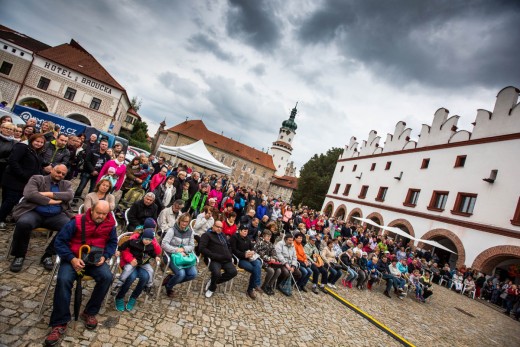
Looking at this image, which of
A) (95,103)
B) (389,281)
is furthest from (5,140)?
(95,103)

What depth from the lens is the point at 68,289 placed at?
3059mm

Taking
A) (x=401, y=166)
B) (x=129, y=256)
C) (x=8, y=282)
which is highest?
(x=401, y=166)

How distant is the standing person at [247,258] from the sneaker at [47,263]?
3443mm

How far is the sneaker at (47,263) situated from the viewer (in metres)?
4.15

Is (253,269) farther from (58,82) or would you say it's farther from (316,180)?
(316,180)

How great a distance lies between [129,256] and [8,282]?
1.56 m

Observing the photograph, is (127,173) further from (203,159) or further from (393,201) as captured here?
(393,201)

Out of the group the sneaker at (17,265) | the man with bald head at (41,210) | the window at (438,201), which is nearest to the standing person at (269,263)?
the man with bald head at (41,210)

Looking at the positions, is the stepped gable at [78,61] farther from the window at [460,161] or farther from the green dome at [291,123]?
the green dome at [291,123]

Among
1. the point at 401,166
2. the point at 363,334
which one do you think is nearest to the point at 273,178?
the point at 401,166

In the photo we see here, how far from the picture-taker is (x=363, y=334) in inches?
223

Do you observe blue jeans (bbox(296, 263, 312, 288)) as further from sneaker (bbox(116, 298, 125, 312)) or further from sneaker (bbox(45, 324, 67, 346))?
sneaker (bbox(45, 324, 67, 346))

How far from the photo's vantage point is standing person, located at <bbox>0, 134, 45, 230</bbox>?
455 centimetres

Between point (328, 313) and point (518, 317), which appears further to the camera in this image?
point (518, 317)
